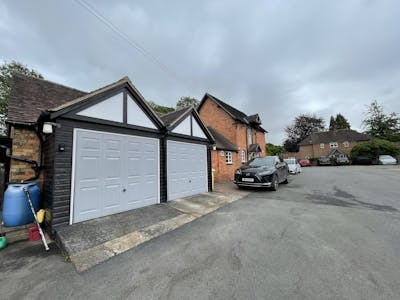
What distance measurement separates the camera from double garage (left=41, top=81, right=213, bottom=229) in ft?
13.5

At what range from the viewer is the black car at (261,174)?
27.5 feet

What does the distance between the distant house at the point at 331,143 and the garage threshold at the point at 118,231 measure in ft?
131

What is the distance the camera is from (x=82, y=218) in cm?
428

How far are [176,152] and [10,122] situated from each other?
521 centimetres

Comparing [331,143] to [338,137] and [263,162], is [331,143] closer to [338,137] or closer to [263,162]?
[338,137]

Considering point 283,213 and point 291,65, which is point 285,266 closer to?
point 283,213

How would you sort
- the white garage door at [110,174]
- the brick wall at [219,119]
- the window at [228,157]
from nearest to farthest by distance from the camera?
the white garage door at [110,174] < the window at [228,157] < the brick wall at [219,119]

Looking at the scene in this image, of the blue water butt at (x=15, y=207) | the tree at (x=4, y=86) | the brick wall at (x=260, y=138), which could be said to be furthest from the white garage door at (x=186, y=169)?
the tree at (x=4, y=86)

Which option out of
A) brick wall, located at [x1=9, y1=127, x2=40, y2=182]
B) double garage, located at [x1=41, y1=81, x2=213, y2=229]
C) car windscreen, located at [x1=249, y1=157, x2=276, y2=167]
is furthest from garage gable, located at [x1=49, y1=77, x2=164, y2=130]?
car windscreen, located at [x1=249, y1=157, x2=276, y2=167]

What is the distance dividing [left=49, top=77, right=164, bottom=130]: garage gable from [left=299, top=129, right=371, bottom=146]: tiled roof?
138ft

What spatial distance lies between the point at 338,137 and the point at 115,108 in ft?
146

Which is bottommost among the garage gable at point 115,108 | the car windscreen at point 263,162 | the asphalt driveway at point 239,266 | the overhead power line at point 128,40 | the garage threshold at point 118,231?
the asphalt driveway at point 239,266

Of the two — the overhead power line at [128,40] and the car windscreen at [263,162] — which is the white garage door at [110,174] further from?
the car windscreen at [263,162]

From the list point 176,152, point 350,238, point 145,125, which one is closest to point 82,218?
point 145,125
